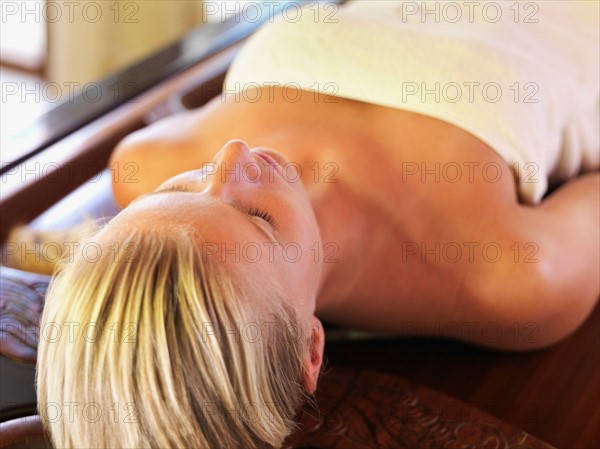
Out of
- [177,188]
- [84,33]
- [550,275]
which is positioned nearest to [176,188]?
[177,188]

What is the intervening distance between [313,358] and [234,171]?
0.19m

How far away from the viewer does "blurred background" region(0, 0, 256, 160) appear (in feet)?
8.89

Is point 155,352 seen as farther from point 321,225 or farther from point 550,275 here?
point 550,275

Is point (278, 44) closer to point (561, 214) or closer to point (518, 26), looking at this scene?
point (518, 26)

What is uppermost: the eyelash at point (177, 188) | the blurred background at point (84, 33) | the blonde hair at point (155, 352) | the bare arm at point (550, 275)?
the eyelash at point (177, 188)

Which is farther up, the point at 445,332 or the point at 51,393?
the point at 51,393

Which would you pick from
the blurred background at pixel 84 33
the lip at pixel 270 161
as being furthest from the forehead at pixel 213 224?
the blurred background at pixel 84 33

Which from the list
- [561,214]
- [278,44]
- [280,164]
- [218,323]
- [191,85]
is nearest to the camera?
[218,323]

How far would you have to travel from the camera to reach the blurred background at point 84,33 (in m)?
2.71

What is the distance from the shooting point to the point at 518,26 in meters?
1.05

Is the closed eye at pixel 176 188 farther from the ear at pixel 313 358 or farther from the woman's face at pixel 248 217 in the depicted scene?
the ear at pixel 313 358

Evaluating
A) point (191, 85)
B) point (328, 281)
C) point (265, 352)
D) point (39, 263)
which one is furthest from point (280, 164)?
point (191, 85)

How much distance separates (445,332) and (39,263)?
1.72ft

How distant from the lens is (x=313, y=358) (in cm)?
72
